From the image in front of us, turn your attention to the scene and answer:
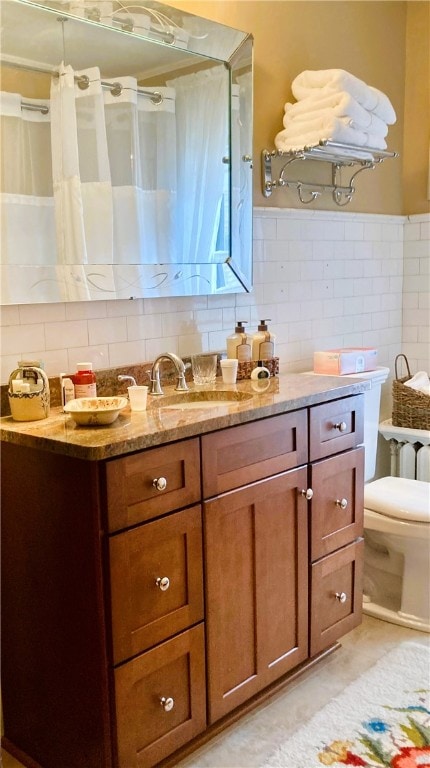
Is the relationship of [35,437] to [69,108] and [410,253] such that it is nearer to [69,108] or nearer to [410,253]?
[69,108]

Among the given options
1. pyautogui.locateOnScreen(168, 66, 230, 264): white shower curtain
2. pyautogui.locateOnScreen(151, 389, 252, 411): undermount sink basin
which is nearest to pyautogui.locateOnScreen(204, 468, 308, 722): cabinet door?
pyautogui.locateOnScreen(151, 389, 252, 411): undermount sink basin

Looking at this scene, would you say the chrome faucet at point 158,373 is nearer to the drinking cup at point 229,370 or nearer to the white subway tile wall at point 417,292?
the drinking cup at point 229,370

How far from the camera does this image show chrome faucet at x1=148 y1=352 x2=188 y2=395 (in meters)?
2.11

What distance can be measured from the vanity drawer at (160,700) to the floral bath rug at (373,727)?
0.29 meters

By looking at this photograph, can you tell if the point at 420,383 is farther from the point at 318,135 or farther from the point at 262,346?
the point at 318,135

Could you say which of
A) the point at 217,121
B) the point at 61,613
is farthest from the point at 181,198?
the point at 61,613

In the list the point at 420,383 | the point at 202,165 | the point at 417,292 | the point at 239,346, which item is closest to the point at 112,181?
the point at 202,165

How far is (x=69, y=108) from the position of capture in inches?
77.1

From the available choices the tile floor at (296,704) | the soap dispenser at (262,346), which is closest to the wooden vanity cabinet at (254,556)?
the tile floor at (296,704)

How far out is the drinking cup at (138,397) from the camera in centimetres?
188

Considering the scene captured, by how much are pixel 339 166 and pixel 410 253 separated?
701 mm

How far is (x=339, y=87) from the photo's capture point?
8.23ft

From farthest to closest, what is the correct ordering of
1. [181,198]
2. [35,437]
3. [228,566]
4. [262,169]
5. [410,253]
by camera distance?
[410,253], [262,169], [181,198], [228,566], [35,437]

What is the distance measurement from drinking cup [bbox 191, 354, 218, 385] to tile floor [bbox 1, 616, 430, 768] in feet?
3.24
